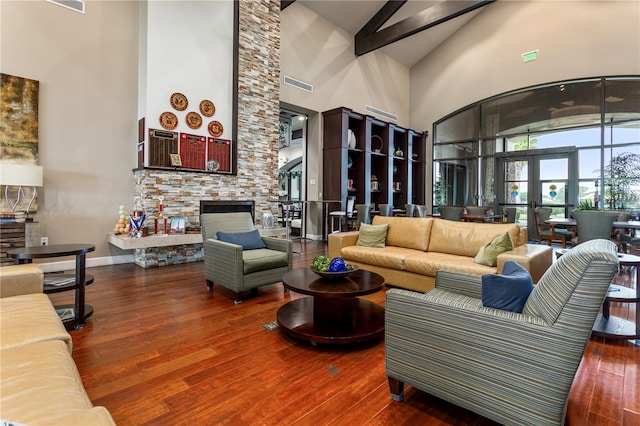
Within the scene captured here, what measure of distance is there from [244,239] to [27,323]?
7.47 ft

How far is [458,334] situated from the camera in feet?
4.69

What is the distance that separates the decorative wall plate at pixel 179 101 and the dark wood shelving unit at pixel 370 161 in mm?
3632

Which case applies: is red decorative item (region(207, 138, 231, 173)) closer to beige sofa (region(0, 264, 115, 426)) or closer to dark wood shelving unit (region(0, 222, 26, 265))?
dark wood shelving unit (region(0, 222, 26, 265))

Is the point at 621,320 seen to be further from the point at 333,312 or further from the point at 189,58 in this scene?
the point at 189,58

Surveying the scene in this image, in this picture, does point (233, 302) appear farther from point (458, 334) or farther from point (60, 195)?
point (60, 195)

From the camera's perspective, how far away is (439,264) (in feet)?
10.4

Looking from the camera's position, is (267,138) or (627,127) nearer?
(267,138)

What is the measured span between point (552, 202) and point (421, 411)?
28.4 ft

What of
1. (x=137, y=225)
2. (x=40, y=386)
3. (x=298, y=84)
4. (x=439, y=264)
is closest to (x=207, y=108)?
(x=137, y=225)

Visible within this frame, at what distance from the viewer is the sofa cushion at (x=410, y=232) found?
3887 millimetres

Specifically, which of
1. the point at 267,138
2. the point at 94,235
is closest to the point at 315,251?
the point at 267,138

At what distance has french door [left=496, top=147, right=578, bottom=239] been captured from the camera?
7.83 meters

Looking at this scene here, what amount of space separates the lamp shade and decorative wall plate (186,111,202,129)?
211 cm

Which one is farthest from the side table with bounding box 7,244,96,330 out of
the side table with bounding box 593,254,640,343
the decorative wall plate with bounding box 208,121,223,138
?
the side table with bounding box 593,254,640,343
